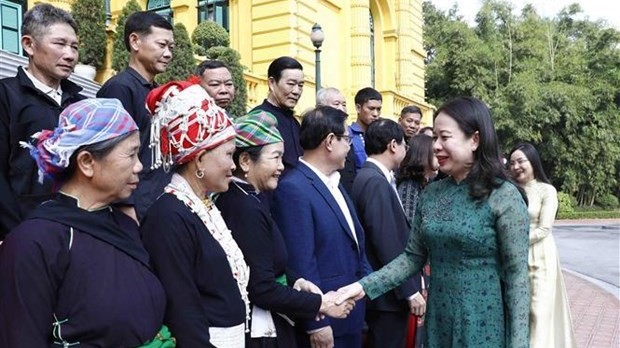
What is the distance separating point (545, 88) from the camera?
3456cm

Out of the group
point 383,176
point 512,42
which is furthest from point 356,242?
point 512,42

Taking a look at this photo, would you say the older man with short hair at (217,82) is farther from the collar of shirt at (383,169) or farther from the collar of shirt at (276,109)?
the collar of shirt at (383,169)

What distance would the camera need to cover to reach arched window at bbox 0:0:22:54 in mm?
11727

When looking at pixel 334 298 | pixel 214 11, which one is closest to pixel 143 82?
pixel 334 298

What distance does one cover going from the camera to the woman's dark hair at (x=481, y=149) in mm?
2969

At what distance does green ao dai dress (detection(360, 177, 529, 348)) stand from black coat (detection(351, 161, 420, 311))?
1192 mm

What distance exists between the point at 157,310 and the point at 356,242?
181 cm

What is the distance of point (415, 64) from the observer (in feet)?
76.9

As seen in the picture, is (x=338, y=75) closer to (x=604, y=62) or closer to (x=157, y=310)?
(x=157, y=310)

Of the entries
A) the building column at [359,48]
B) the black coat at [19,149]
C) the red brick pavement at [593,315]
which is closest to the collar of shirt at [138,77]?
the black coat at [19,149]

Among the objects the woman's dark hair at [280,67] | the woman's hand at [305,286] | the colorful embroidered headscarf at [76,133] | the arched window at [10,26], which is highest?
the arched window at [10,26]

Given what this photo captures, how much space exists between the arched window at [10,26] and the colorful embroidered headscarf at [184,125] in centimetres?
1043

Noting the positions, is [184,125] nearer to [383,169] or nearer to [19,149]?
[19,149]

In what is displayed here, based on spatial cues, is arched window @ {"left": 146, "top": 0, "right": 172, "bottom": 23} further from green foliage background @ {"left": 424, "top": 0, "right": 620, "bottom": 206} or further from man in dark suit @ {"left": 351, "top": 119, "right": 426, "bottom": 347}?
green foliage background @ {"left": 424, "top": 0, "right": 620, "bottom": 206}
